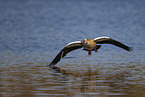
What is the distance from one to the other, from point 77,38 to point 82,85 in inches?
526

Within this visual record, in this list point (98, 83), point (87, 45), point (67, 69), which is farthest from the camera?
point (87, 45)

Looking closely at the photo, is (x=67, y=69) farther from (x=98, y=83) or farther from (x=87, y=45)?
(x=98, y=83)

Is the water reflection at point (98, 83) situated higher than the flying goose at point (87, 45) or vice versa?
the flying goose at point (87, 45)

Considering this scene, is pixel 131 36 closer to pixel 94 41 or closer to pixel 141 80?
pixel 94 41

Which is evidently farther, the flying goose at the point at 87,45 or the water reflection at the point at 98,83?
the flying goose at the point at 87,45

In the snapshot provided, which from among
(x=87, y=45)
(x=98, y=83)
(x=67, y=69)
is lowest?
(x=98, y=83)

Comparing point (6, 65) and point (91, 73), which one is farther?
point (6, 65)

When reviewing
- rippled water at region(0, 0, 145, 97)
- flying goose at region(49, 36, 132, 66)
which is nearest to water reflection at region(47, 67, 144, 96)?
rippled water at region(0, 0, 145, 97)

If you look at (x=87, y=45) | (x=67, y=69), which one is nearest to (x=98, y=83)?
(x=67, y=69)

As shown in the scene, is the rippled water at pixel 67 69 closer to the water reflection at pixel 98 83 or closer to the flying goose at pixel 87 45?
the water reflection at pixel 98 83

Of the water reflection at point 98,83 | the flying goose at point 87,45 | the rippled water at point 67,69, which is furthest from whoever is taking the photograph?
the flying goose at point 87,45

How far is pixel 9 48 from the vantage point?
824 inches

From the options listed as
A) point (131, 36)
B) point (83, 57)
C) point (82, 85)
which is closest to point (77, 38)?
point (131, 36)

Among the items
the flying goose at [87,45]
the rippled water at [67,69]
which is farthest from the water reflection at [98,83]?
the flying goose at [87,45]
